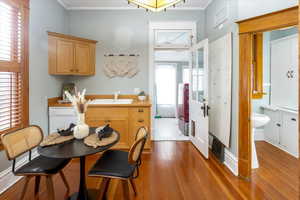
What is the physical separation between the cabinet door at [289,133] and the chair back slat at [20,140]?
13.0ft

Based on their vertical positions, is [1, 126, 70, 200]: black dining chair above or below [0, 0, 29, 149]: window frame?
below

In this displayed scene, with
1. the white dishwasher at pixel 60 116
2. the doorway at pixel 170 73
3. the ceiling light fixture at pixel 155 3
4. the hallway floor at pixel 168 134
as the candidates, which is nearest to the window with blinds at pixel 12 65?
the white dishwasher at pixel 60 116

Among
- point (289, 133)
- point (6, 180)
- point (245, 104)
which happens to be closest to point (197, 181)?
point (245, 104)

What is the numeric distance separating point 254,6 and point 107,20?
2763 millimetres

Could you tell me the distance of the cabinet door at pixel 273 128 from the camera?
356cm

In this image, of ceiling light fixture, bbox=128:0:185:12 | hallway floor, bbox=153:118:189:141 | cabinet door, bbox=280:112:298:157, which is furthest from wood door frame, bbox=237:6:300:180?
hallway floor, bbox=153:118:189:141

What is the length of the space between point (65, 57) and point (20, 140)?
193 centimetres

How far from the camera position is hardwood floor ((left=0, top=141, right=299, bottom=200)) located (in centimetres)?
213

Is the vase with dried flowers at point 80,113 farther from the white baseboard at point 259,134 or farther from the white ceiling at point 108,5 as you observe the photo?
the white baseboard at point 259,134

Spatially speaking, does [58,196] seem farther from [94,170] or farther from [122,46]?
[122,46]

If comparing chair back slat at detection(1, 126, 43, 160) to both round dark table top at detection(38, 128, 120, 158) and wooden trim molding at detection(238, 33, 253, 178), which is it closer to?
round dark table top at detection(38, 128, 120, 158)

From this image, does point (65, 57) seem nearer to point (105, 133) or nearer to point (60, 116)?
point (60, 116)

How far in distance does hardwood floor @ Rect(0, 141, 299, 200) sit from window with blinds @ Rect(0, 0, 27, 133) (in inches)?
35.0

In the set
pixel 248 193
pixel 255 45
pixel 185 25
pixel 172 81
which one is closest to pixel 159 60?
pixel 172 81
